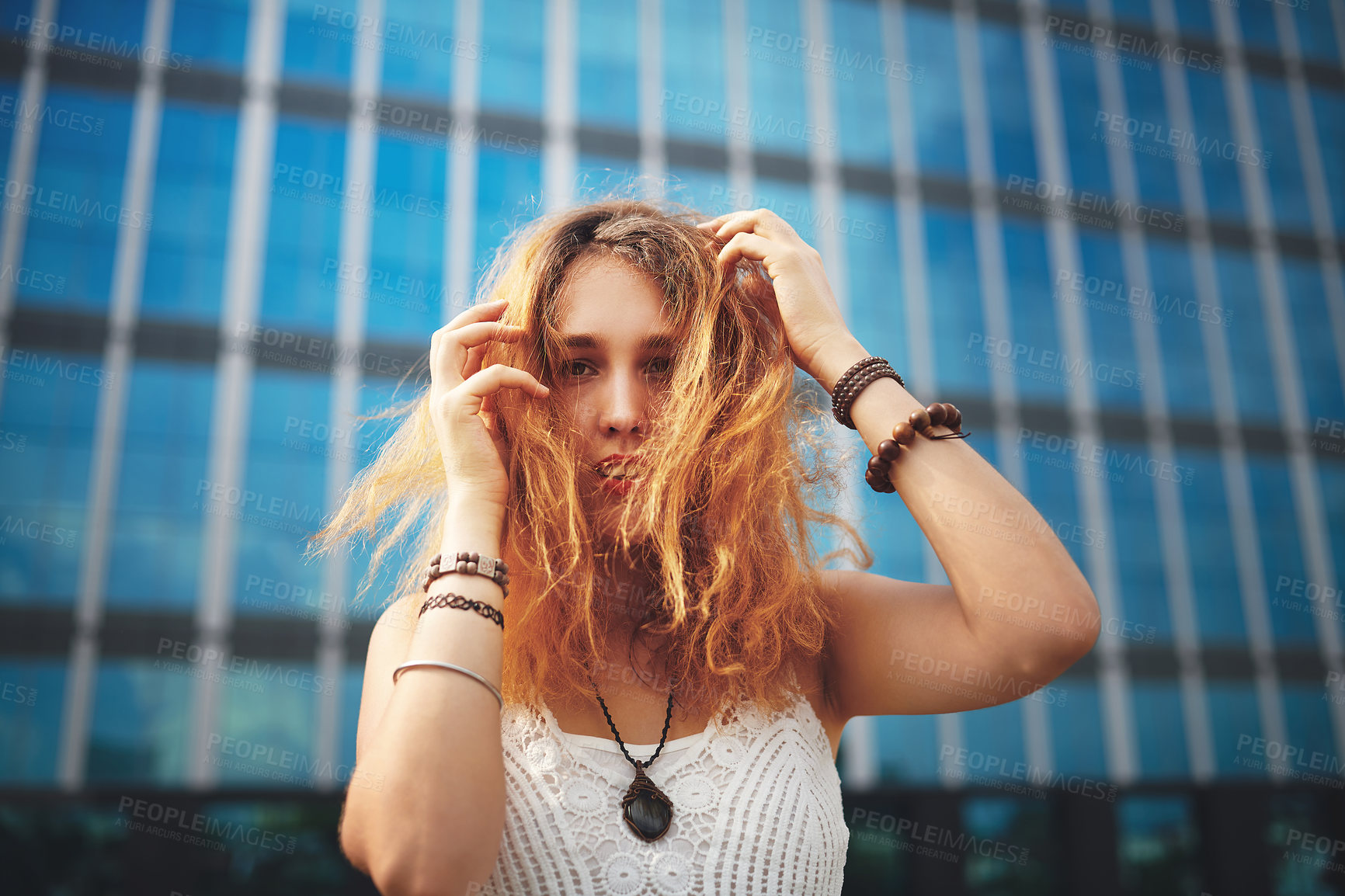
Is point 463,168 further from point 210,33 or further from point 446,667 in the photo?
point 446,667

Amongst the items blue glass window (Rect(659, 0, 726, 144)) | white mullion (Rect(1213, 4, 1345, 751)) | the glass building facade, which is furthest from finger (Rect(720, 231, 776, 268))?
white mullion (Rect(1213, 4, 1345, 751))

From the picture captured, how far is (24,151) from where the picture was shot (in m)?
16.5

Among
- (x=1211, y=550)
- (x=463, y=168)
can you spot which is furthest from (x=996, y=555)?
(x=1211, y=550)

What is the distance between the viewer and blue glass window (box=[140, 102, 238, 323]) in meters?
16.6

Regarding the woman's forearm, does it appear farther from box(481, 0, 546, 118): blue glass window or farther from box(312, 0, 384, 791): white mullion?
box(481, 0, 546, 118): blue glass window

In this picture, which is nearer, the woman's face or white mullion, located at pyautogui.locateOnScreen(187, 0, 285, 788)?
the woman's face

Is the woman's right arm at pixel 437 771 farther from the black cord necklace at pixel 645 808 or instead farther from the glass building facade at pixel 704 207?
the glass building facade at pixel 704 207

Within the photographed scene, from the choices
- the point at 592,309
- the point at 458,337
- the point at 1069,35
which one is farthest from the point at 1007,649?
the point at 1069,35

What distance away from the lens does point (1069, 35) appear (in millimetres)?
22391

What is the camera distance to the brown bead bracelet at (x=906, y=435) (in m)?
1.45

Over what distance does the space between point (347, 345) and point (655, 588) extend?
55.3 feet

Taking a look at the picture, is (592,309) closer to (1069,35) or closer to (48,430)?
(48,430)

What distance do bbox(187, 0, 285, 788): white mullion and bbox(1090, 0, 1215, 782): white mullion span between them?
2001 centimetres

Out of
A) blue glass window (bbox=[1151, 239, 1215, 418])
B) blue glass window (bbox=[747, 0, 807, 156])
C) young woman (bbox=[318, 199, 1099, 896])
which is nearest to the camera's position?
young woman (bbox=[318, 199, 1099, 896])
